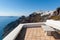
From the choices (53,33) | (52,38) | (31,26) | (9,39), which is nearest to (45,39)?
(52,38)

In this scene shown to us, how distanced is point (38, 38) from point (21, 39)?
67cm

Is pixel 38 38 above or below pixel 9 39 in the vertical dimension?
below

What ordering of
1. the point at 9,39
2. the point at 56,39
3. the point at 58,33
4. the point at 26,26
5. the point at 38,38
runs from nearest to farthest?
1. the point at 9,39
2. the point at 56,39
3. the point at 38,38
4. the point at 58,33
5. the point at 26,26

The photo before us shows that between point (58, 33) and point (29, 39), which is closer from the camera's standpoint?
point (29, 39)

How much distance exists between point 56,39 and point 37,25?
3.93m

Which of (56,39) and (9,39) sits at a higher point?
(9,39)

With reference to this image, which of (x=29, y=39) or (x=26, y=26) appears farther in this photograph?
(x=26, y=26)

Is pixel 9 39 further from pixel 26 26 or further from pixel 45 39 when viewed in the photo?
pixel 26 26

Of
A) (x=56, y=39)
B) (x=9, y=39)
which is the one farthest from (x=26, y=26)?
(x=9, y=39)

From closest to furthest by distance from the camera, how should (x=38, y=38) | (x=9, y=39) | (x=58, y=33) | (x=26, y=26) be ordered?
(x=9, y=39) < (x=38, y=38) < (x=58, y=33) < (x=26, y=26)

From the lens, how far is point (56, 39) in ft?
17.1

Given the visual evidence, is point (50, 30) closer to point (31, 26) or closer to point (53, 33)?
point (53, 33)

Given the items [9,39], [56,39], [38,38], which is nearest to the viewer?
[9,39]

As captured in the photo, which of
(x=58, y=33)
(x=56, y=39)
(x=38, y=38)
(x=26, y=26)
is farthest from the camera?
(x=26, y=26)
